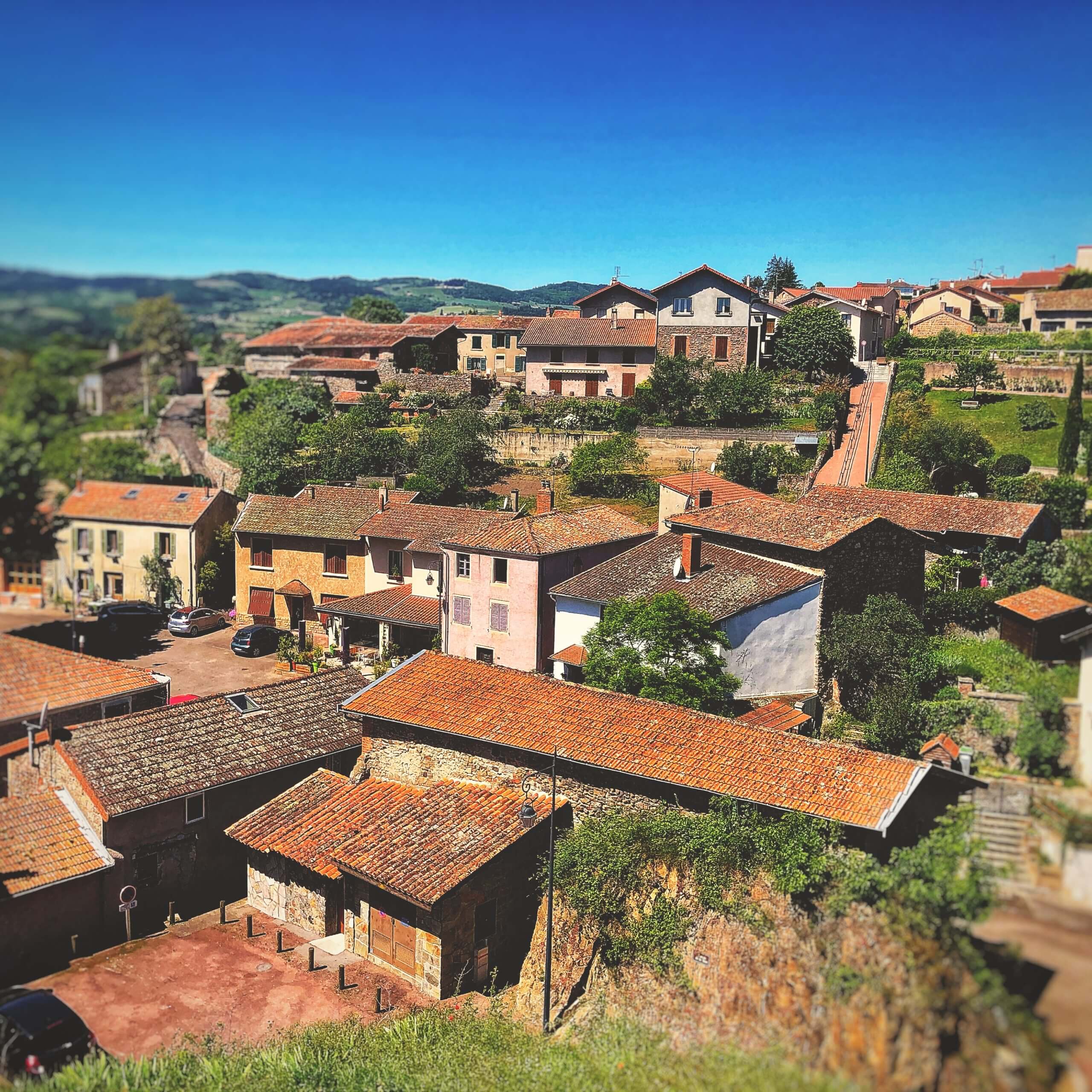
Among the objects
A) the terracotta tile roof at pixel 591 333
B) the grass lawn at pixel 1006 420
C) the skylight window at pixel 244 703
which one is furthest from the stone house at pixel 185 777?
the terracotta tile roof at pixel 591 333

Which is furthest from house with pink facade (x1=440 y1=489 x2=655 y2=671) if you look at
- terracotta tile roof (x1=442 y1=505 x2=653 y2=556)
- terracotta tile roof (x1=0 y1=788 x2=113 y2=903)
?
terracotta tile roof (x1=0 y1=788 x2=113 y2=903)

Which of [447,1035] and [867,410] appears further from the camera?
[867,410]

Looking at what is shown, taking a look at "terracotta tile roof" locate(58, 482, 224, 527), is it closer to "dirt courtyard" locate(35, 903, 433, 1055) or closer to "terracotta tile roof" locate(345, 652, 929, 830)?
"terracotta tile roof" locate(345, 652, 929, 830)

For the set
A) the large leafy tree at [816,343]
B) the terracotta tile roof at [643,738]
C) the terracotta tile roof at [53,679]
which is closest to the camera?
the terracotta tile roof at [53,679]

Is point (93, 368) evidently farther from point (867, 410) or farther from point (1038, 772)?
point (867, 410)

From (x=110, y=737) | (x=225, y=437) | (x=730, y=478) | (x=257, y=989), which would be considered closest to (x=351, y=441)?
(x=225, y=437)

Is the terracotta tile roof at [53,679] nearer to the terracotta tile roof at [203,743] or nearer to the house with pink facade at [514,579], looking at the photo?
the terracotta tile roof at [203,743]
